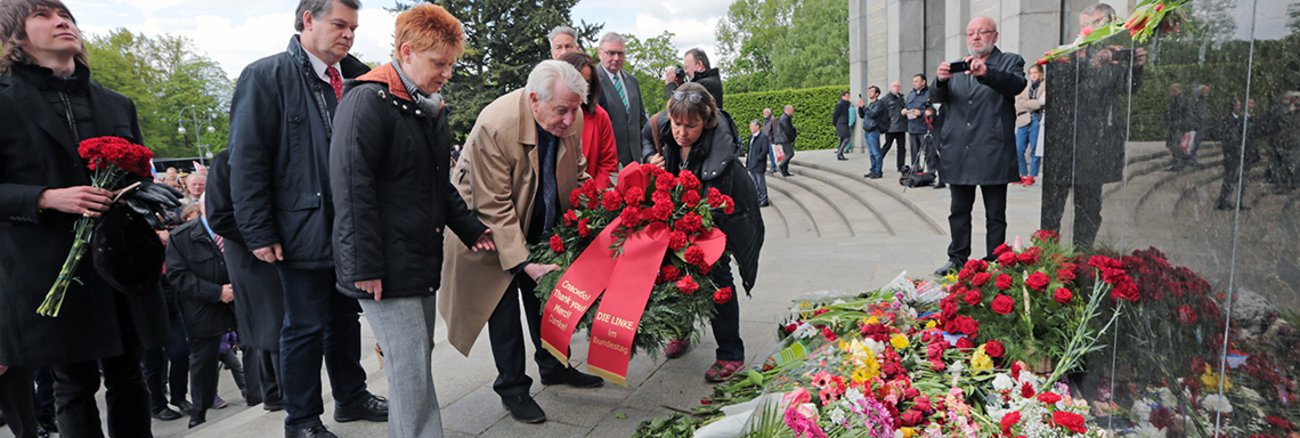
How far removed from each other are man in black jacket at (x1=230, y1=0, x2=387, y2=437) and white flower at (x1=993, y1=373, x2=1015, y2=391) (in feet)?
8.71

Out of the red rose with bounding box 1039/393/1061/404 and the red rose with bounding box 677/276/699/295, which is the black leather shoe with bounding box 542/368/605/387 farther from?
the red rose with bounding box 1039/393/1061/404

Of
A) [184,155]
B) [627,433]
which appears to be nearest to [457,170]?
[627,433]

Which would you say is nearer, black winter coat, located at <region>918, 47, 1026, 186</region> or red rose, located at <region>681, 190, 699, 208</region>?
red rose, located at <region>681, 190, 699, 208</region>

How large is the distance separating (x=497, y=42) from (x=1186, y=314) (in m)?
29.9

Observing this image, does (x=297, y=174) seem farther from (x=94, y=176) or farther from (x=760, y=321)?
(x=760, y=321)

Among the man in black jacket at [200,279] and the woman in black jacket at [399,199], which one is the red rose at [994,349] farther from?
the man in black jacket at [200,279]

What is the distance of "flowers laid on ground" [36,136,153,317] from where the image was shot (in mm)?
2848

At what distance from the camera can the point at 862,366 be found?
3088 millimetres

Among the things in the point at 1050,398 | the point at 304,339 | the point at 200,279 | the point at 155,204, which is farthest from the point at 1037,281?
the point at 200,279

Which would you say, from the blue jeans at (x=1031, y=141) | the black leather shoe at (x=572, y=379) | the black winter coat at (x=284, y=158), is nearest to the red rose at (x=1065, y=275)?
the black leather shoe at (x=572, y=379)

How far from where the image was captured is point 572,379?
161 inches

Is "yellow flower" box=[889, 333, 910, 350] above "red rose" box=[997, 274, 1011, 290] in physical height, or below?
below

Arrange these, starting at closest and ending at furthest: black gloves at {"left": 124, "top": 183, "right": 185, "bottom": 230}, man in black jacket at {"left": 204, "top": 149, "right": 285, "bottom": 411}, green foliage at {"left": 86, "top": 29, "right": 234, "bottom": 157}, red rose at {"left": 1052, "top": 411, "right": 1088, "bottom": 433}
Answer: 1. red rose at {"left": 1052, "top": 411, "right": 1088, "bottom": 433}
2. black gloves at {"left": 124, "top": 183, "right": 185, "bottom": 230}
3. man in black jacket at {"left": 204, "top": 149, "right": 285, "bottom": 411}
4. green foliage at {"left": 86, "top": 29, "right": 234, "bottom": 157}

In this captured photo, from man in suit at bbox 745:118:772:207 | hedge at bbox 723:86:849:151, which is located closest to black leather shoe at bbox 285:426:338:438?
man in suit at bbox 745:118:772:207
